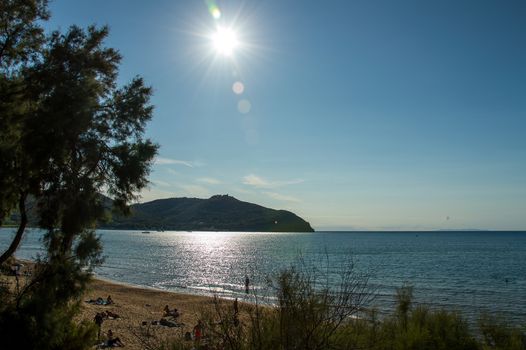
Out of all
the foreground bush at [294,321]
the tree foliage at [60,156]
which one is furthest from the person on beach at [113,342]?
the foreground bush at [294,321]

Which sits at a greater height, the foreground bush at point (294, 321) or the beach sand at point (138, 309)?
the foreground bush at point (294, 321)

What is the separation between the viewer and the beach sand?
74.2 ft

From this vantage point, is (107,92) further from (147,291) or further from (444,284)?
(444,284)

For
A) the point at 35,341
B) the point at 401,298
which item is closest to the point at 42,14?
the point at 35,341

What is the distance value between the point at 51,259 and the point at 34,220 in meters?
2.49

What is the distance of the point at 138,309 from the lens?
33312 millimetres

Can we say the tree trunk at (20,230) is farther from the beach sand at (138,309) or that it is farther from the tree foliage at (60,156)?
the beach sand at (138,309)

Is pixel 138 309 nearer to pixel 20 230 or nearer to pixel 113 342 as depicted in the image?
pixel 113 342

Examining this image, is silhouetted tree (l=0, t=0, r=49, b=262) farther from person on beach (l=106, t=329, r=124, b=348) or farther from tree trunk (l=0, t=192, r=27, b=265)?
person on beach (l=106, t=329, r=124, b=348)

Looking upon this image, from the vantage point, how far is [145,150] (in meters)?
14.5

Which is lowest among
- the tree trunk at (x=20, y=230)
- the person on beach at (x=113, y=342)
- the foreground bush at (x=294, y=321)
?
the person on beach at (x=113, y=342)

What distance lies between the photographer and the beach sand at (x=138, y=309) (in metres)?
22.6

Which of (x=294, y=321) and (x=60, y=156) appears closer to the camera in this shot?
(x=294, y=321)

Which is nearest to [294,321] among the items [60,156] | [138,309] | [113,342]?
[60,156]
